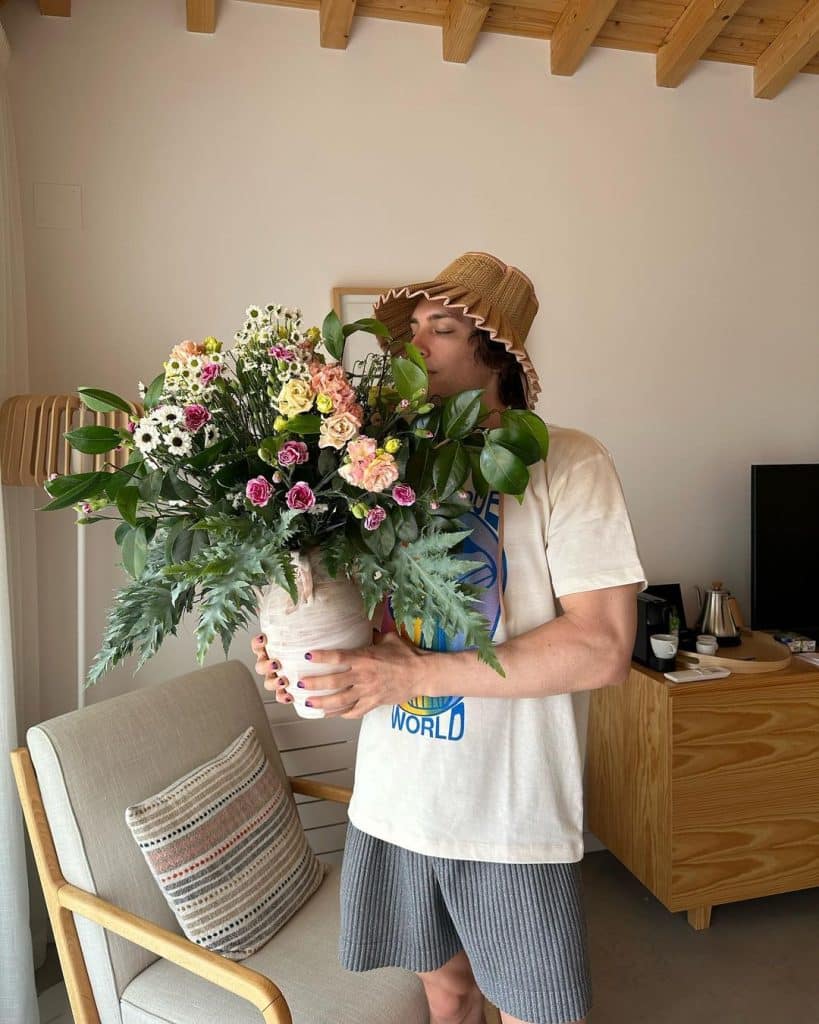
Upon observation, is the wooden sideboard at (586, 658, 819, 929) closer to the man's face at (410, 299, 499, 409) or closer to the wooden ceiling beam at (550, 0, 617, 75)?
the man's face at (410, 299, 499, 409)


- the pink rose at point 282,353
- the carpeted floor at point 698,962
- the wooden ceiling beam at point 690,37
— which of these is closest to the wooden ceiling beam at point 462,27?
the wooden ceiling beam at point 690,37

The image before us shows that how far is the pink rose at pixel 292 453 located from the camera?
100 cm

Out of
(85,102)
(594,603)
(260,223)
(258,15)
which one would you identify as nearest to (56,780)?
(594,603)

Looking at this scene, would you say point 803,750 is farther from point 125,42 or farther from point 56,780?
point 125,42

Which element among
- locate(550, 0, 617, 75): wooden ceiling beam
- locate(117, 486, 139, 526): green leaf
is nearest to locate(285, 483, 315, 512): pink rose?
locate(117, 486, 139, 526): green leaf

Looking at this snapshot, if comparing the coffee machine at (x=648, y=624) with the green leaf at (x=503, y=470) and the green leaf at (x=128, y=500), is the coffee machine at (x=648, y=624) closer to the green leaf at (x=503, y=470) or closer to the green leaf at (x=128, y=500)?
the green leaf at (x=503, y=470)

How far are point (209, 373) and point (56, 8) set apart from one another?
1928 mm

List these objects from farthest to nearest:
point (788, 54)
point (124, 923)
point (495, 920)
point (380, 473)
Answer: point (788, 54)
point (124, 923)
point (495, 920)
point (380, 473)

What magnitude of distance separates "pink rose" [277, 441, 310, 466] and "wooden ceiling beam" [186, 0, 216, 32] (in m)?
1.98

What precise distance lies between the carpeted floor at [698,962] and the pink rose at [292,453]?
1.55 metres

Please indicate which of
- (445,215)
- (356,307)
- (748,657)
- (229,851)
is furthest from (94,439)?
(748,657)

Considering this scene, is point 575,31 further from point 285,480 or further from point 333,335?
point 285,480

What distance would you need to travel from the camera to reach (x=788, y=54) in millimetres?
2768

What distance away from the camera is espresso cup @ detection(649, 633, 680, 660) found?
2471 mm
